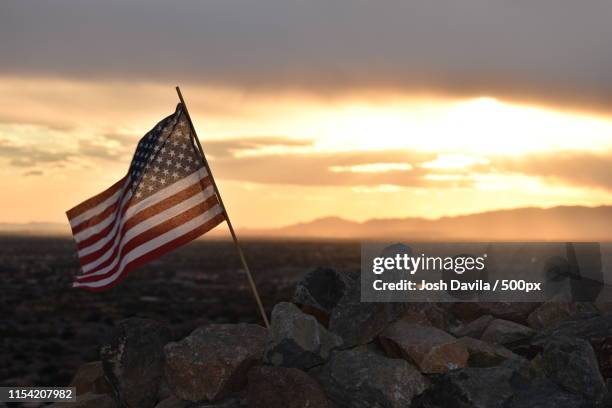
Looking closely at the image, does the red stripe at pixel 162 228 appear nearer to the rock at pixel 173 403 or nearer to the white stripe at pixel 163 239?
the white stripe at pixel 163 239

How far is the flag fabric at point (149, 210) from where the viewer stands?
9.81 meters

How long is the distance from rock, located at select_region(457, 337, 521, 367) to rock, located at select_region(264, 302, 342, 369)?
6.25 ft

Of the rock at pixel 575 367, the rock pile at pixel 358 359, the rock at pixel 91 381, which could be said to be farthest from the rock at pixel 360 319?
the rock at pixel 91 381

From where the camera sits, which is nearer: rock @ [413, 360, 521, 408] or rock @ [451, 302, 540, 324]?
rock @ [413, 360, 521, 408]

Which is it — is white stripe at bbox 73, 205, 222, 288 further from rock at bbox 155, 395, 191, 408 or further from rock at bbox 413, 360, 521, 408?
rock at bbox 413, 360, 521, 408

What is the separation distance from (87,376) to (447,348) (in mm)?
6323

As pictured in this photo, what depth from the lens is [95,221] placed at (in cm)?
1037

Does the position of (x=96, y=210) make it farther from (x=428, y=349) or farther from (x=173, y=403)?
(x=428, y=349)

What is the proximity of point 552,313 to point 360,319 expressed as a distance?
3380 mm

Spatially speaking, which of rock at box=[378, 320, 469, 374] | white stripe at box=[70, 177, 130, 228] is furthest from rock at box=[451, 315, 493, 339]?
white stripe at box=[70, 177, 130, 228]

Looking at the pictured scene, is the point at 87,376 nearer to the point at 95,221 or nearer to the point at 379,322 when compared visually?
the point at 95,221

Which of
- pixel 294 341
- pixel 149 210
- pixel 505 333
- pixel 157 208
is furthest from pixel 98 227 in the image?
pixel 505 333

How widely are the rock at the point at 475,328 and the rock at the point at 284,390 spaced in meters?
2.84

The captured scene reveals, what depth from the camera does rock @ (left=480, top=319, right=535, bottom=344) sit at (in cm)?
1053
